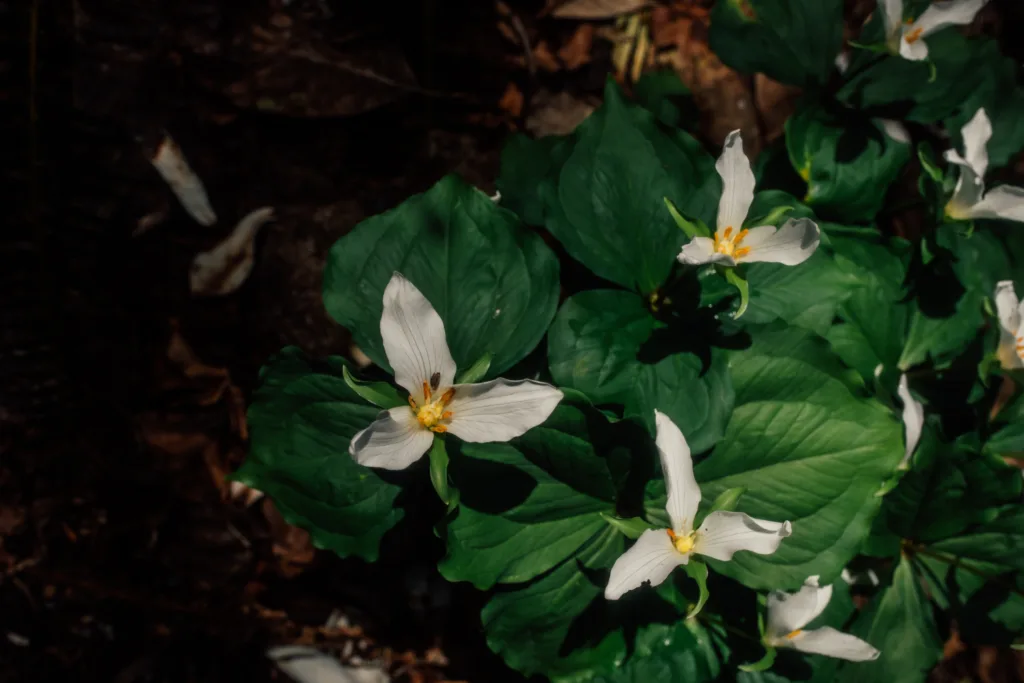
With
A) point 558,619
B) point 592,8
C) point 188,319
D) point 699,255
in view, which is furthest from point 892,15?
point 188,319

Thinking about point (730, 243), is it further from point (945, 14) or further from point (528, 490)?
point (945, 14)

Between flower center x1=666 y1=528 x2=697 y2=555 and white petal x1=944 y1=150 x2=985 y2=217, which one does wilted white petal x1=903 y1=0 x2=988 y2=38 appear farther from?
flower center x1=666 y1=528 x2=697 y2=555

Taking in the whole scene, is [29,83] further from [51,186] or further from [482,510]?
[482,510]

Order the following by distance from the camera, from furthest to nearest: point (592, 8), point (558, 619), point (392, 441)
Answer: point (592, 8) → point (558, 619) → point (392, 441)

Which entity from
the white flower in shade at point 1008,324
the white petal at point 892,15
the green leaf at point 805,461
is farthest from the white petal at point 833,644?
the white petal at point 892,15

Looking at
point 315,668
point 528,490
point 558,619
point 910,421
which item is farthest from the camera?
point 315,668
